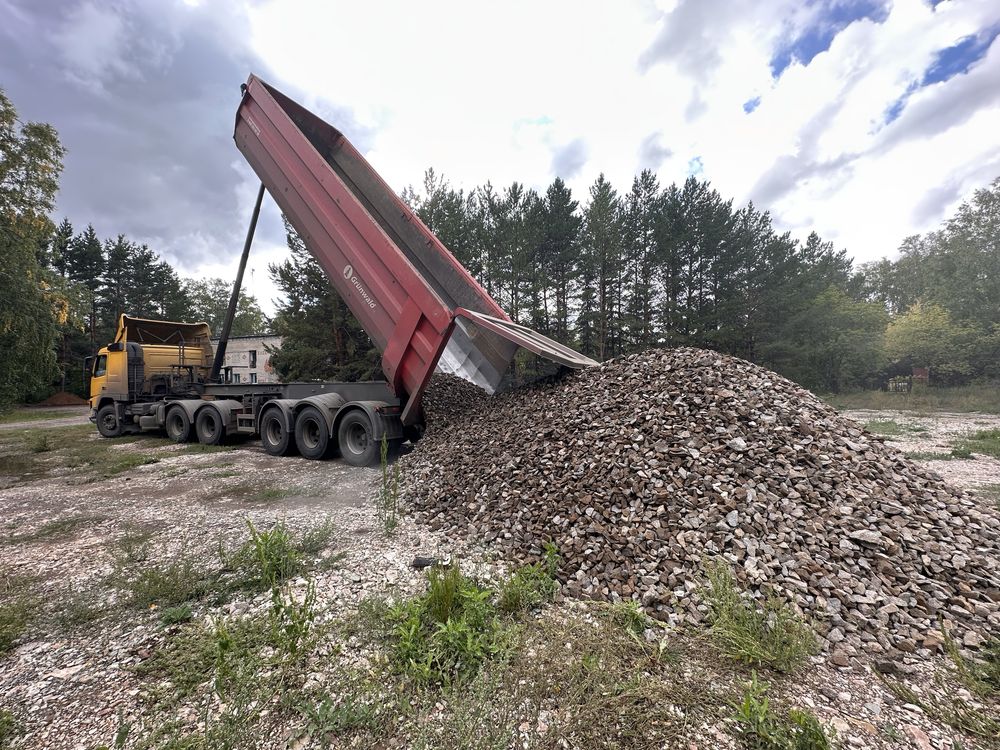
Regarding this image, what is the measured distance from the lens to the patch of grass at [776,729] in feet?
5.20

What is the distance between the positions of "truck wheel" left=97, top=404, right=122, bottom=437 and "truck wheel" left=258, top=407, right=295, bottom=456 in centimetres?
540

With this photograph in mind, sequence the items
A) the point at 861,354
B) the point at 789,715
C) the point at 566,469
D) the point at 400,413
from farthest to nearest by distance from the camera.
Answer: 1. the point at 861,354
2. the point at 400,413
3. the point at 566,469
4. the point at 789,715

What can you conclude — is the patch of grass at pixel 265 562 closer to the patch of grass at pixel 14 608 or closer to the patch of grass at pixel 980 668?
the patch of grass at pixel 14 608

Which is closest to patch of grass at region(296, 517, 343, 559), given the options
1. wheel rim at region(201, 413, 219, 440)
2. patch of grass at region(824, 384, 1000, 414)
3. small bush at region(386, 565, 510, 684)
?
small bush at region(386, 565, 510, 684)

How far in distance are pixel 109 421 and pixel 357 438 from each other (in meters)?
8.54

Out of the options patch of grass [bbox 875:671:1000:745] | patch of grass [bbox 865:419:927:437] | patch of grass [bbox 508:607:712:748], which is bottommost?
patch of grass [bbox 508:607:712:748]

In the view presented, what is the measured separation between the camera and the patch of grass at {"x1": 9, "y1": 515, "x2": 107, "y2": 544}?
12.6 feet

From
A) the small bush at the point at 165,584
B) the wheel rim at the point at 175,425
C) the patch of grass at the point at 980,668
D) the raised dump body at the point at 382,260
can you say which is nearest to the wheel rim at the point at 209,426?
the wheel rim at the point at 175,425

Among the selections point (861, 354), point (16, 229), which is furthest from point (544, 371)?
point (861, 354)

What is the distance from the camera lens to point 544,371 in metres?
5.69

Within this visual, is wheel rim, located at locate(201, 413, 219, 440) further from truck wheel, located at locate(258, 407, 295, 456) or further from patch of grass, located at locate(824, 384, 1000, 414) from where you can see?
patch of grass, located at locate(824, 384, 1000, 414)

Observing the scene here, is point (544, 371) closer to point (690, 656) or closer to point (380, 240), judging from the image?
point (380, 240)

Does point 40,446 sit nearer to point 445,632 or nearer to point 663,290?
point 445,632

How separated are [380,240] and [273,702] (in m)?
5.36
